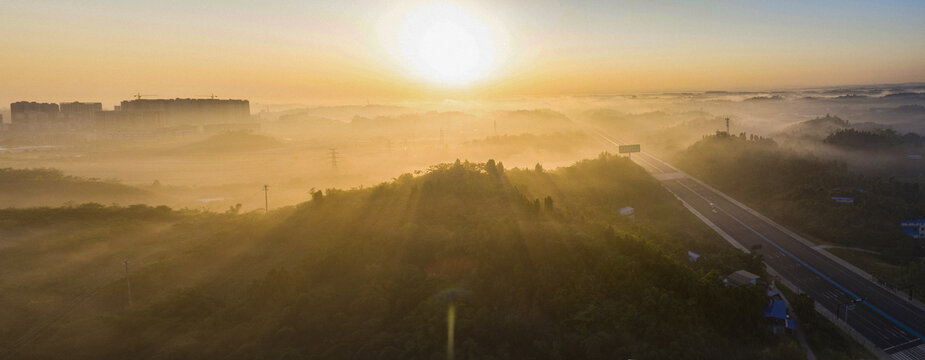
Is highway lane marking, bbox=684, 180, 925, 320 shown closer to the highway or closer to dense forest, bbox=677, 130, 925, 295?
the highway

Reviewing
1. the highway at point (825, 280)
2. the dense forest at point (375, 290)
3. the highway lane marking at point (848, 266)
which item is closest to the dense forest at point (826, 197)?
the highway lane marking at point (848, 266)

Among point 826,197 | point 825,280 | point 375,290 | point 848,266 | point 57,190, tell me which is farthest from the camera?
point 57,190

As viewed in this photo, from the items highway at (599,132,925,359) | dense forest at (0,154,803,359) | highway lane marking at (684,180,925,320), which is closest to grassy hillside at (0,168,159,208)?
dense forest at (0,154,803,359)

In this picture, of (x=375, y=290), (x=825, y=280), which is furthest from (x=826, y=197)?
(x=375, y=290)

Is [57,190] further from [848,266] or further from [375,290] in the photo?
[848,266]

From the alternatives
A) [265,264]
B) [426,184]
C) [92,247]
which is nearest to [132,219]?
[92,247]

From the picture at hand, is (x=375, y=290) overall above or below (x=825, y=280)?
above
